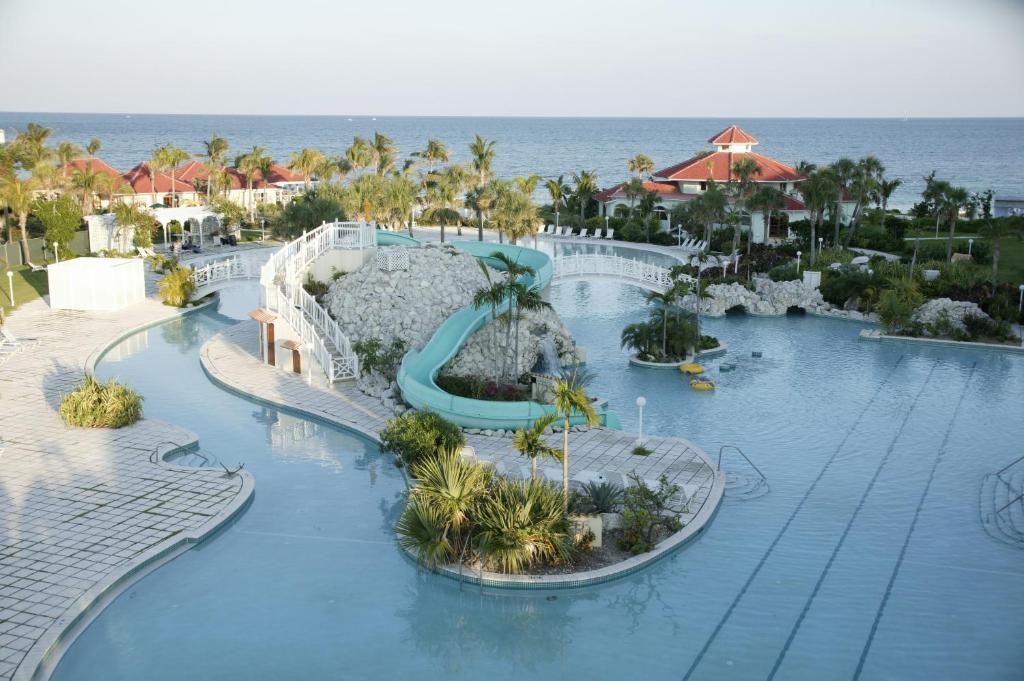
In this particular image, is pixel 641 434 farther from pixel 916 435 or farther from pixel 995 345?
pixel 995 345

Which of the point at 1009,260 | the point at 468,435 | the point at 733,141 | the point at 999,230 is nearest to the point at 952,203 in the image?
the point at 1009,260

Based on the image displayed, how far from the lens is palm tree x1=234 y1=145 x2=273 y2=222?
167 ft

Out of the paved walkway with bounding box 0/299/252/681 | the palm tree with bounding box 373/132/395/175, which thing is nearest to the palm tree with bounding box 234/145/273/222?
the palm tree with bounding box 373/132/395/175

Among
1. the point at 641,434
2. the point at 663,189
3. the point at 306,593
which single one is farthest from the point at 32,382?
the point at 663,189

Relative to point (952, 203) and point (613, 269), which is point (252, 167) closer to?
point (613, 269)

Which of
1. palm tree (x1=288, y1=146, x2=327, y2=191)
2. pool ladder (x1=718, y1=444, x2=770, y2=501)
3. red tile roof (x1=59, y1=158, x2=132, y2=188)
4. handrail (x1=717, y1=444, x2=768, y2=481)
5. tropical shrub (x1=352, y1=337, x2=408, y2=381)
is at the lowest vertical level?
pool ladder (x1=718, y1=444, x2=770, y2=501)

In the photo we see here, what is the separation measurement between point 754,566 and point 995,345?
1684 cm

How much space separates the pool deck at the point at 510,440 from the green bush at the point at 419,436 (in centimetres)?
59

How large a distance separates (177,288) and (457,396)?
597 inches

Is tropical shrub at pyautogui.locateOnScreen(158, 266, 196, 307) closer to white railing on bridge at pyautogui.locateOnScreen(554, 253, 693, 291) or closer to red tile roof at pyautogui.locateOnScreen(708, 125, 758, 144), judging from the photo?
white railing on bridge at pyautogui.locateOnScreen(554, 253, 693, 291)

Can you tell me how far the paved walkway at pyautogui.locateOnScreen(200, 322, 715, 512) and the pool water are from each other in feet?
1.77

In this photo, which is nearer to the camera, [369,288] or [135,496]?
[135,496]

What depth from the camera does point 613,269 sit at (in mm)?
34281

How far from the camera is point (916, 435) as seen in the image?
19453 millimetres
